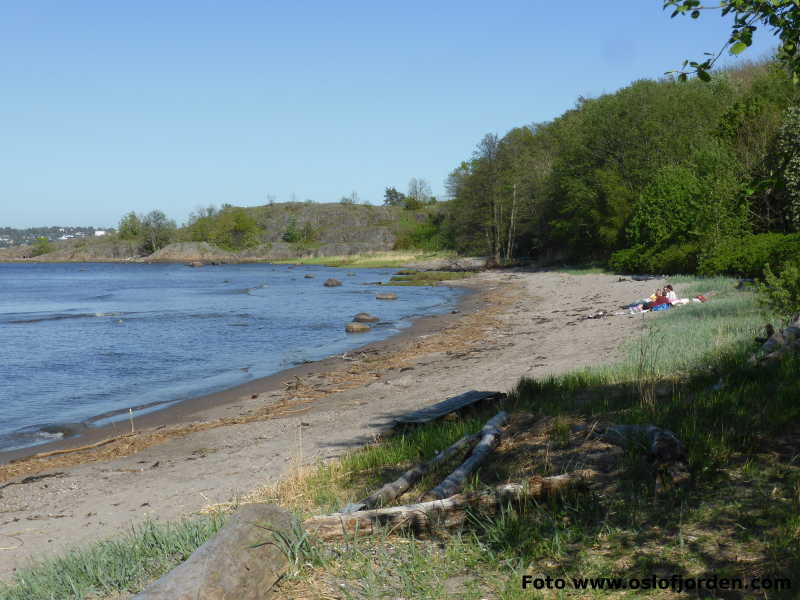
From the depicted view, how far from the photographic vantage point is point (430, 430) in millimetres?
8523

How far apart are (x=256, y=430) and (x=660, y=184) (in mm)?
35750

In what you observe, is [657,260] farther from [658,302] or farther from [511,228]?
[511,228]

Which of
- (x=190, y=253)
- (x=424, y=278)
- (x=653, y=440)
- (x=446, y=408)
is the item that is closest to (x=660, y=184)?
(x=424, y=278)

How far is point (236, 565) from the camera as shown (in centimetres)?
406

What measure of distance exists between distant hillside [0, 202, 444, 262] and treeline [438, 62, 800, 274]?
177ft

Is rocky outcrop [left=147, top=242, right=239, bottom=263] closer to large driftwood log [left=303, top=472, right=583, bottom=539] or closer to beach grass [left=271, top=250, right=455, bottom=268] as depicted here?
beach grass [left=271, top=250, right=455, bottom=268]

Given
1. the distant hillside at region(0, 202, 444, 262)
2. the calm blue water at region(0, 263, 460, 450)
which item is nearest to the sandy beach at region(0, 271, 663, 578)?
the calm blue water at region(0, 263, 460, 450)

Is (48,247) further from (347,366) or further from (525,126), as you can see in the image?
(347,366)

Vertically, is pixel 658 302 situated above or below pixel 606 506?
below

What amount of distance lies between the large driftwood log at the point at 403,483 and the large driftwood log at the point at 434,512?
13.9 inches

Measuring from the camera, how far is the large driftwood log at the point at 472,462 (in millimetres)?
5449

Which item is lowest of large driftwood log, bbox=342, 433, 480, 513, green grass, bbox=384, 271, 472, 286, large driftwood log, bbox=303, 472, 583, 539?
green grass, bbox=384, 271, 472, 286

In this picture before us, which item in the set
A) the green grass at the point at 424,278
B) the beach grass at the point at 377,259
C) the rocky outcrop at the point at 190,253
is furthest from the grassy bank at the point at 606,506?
the rocky outcrop at the point at 190,253

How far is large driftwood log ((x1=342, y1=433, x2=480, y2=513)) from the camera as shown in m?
5.55
